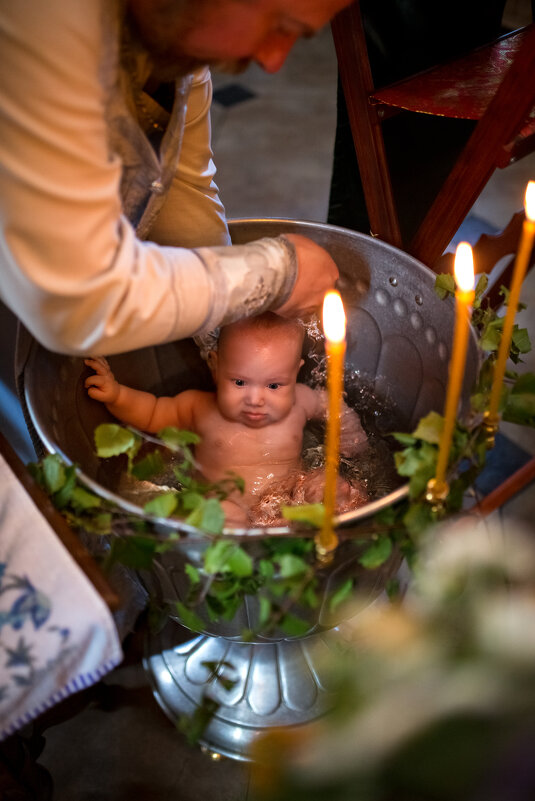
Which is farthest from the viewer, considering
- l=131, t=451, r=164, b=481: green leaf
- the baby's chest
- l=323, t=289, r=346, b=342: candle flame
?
the baby's chest

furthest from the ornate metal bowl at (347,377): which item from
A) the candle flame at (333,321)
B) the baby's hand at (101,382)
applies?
the candle flame at (333,321)

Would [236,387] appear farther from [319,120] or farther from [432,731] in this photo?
[319,120]

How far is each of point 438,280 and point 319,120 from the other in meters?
1.65

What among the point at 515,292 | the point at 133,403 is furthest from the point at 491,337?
the point at 133,403

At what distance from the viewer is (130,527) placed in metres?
0.67

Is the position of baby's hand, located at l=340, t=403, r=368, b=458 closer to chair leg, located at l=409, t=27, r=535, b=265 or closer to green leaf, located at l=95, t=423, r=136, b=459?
chair leg, located at l=409, t=27, r=535, b=265

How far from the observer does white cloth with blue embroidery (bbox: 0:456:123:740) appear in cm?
59

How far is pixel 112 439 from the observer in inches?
Answer: 28.6

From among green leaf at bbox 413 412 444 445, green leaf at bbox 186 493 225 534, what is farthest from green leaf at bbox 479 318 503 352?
green leaf at bbox 186 493 225 534

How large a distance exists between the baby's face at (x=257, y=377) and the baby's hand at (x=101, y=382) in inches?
6.6

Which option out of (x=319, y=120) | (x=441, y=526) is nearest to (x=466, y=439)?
(x=441, y=526)

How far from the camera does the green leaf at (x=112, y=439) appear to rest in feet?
2.36

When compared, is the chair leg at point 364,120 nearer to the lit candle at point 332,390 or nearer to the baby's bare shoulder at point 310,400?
the baby's bare shoulder at point 310,400

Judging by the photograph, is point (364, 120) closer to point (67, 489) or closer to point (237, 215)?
point (67, 489)
